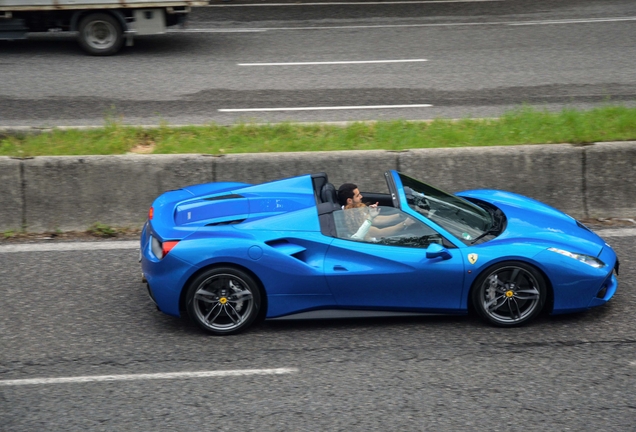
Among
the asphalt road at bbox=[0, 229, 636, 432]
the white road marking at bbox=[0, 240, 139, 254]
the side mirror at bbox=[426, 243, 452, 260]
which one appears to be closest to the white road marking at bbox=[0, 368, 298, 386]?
the asphalt road at bbox=[0, 229, 636, 432]

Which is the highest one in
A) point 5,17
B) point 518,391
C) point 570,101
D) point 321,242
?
point 5,17

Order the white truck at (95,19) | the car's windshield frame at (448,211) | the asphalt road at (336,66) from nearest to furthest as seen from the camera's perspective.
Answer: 1. the car's windshield frame at (448,211)
2. the asphalt road at (336,66)
3. the white truck at (95,19)

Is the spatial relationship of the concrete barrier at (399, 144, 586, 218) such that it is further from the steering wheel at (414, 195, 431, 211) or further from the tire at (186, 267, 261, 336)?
the tire at (186, 267, 261, 336)

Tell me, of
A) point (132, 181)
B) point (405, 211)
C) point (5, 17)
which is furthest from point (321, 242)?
point (5, 17)

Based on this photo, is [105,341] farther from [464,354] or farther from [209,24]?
[209,24]

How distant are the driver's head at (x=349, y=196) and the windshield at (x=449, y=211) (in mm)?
408

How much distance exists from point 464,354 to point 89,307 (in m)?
3.21

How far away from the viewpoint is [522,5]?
1744 cm

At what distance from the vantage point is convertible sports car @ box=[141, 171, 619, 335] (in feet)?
19.5

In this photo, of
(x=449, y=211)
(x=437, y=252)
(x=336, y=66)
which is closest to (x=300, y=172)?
(x=449, y=211)

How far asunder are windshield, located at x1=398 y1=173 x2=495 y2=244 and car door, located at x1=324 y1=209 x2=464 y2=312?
0.24 meters

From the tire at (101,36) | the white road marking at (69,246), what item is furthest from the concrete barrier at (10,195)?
the tire at (101,36)

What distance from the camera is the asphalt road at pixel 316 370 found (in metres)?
4.89

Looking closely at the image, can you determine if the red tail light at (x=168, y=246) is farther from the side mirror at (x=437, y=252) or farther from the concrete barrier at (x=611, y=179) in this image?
the concrete barrier at (x=611, y=179)
